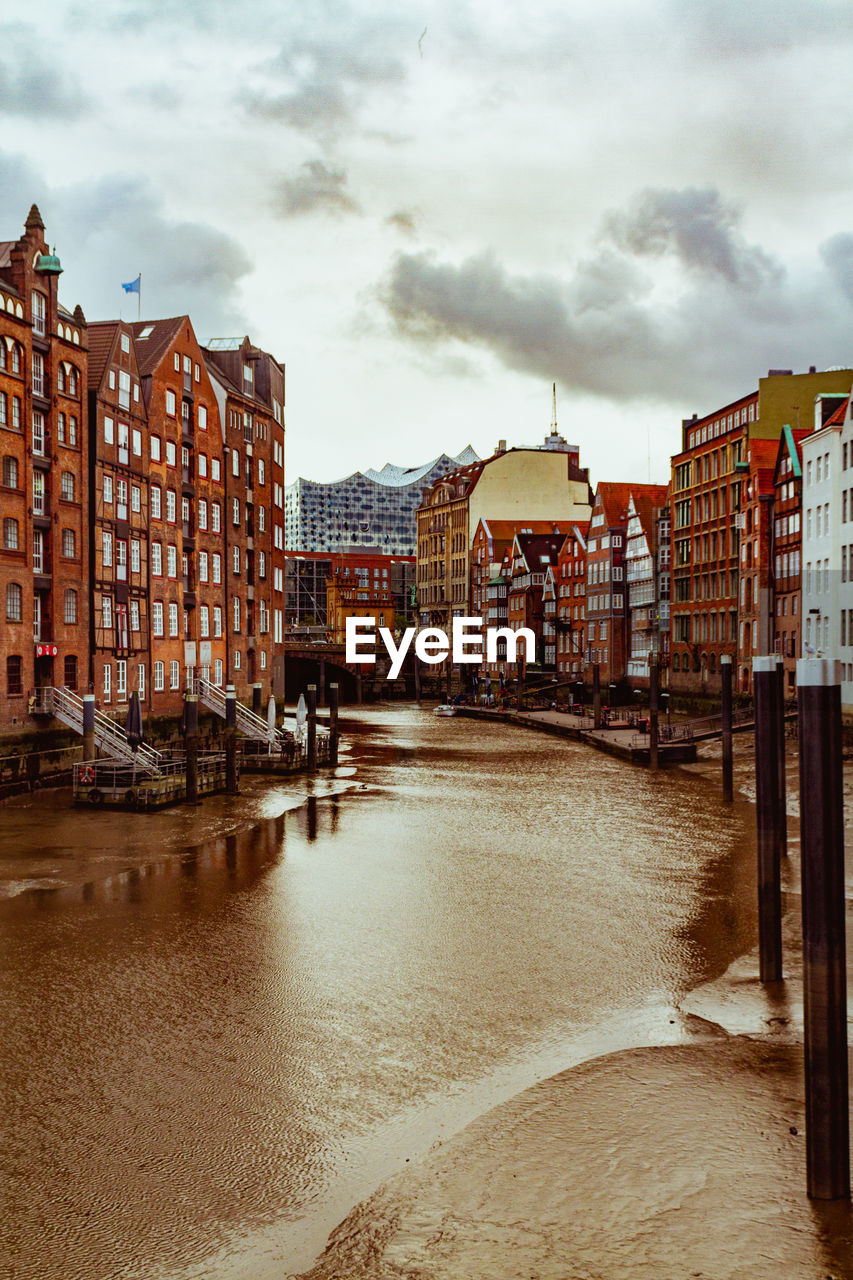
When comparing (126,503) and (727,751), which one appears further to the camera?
(126,503)

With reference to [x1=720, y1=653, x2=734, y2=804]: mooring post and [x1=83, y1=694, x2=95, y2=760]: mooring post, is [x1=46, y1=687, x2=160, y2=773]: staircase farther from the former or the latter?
[x1=720, y1=653, x2=734, y2=804]: mooring post

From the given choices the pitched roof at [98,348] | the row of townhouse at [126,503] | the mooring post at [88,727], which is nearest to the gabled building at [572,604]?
the row of townhouse at [126,503]

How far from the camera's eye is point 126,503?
53.1 meters

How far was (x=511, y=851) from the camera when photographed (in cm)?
3116

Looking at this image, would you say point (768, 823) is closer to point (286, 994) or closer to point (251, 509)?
point (286, 994)

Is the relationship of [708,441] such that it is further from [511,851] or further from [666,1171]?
[666,1171]

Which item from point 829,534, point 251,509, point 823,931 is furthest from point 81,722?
point 823,931

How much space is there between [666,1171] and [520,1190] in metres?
1.48

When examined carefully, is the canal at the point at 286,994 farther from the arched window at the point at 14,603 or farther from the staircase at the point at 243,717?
the staircase at the point at 243,717

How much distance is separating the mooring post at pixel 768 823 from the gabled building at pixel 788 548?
121 ft

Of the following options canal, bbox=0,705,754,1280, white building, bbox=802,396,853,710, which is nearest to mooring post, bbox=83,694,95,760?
canal, bbox=0,705,754,1280

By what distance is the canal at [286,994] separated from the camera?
11.4 m

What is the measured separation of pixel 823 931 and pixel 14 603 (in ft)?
124

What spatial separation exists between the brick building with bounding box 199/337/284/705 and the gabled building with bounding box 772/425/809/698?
3101 centimetres
